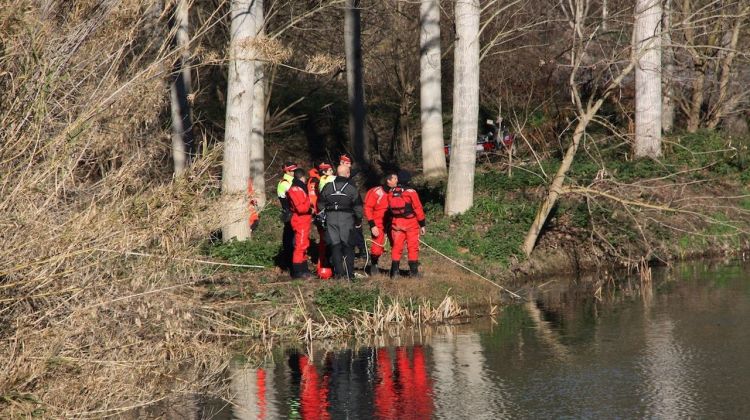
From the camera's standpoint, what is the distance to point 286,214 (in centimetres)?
1930

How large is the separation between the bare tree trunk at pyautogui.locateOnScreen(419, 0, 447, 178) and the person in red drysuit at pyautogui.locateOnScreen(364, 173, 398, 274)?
8128 millimetres

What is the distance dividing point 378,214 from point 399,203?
62 cm

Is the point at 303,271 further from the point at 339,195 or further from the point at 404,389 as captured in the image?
the point at 404,389

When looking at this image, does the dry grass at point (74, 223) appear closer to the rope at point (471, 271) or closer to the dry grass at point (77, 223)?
the dry grass at point (77, 223)

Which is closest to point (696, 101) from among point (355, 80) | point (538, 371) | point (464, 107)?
point (355, 80)

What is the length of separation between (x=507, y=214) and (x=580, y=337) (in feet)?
25.3

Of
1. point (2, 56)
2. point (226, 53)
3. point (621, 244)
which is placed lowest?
point (621, 244)

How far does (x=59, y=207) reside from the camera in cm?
1138

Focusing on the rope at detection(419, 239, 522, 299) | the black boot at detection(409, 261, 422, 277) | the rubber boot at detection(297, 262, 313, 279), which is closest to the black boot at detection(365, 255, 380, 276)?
the black boot at detection(409, 261, 422, 277)

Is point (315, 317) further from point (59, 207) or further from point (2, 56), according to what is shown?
point (2, 56)

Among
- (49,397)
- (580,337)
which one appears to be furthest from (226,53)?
(49,397)

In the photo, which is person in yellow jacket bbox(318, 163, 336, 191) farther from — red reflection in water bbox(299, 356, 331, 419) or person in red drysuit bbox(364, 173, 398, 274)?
red reflection in water bbox(299, 356, 331, 419)

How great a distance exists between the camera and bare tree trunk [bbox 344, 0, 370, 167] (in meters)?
29.7

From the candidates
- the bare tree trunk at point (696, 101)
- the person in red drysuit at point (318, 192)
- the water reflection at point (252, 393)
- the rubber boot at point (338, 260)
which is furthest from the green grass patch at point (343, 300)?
the bare tree trunk at point (696, 101)
